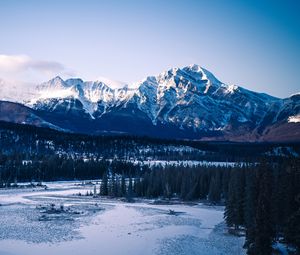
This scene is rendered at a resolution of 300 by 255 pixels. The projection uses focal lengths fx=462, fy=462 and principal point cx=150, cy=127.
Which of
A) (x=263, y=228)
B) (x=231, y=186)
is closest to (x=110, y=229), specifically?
(x=231, y=186)

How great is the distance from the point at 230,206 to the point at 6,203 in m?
57.2

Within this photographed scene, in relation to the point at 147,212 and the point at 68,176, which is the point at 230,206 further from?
the point at 68,176

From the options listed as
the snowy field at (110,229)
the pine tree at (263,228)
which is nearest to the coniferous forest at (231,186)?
the pine tree at (263,228)

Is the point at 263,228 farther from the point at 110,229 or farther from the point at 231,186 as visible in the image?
the point at 231,186

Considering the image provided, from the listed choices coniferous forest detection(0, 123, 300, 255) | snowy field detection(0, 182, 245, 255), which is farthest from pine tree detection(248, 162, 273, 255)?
snowy field detection(0, 182, 245, 255)

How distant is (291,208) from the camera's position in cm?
6550

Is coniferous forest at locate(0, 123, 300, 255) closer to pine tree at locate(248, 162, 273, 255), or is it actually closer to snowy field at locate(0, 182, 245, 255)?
pine tree at locate(248, 162, 273, 255)

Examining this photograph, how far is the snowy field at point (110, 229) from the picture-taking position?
59.9m

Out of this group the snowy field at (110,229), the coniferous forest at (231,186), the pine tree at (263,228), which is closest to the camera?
the pine tree at (263,228)

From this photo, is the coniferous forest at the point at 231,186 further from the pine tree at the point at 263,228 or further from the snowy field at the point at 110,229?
the snowy field at the point at 110,229

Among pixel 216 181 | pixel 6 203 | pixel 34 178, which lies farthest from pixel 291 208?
pixel 34 178

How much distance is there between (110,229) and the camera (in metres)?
74.1

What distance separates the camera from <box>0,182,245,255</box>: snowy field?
5994 cm

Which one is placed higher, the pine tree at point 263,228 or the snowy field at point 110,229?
the pine tree at point 263,228
